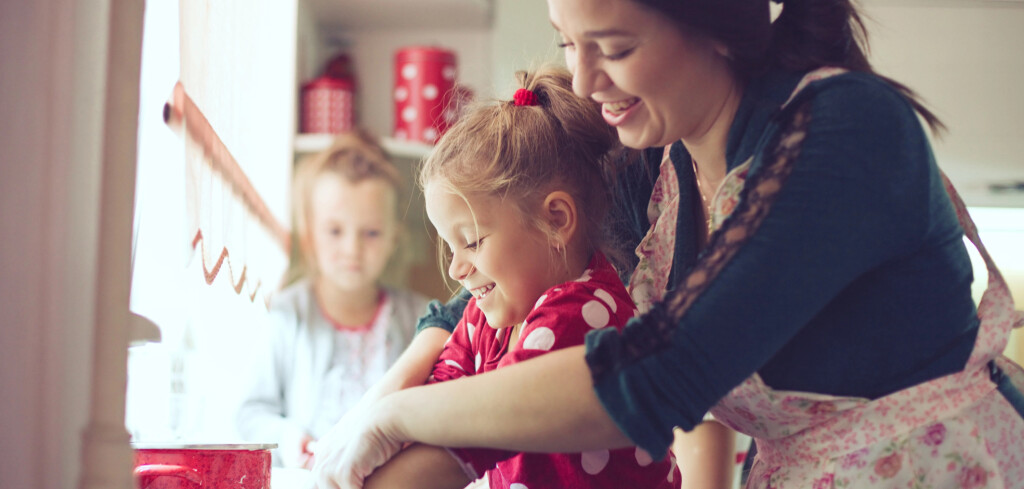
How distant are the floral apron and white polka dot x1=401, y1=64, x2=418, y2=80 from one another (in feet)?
6.50

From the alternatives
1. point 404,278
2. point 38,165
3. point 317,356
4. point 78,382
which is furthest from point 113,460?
point 404,278

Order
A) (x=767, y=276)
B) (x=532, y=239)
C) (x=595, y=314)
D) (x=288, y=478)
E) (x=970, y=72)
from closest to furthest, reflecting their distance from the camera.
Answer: (x=767, y=276), (x=595, y=314), (x=532, y=239), (x=288, y=478), (x=970, y=72)

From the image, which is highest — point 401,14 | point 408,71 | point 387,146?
point 401,14

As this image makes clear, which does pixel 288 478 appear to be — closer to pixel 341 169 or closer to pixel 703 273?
pixel 703 273

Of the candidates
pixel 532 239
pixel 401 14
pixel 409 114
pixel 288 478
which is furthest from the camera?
pixel 401 14

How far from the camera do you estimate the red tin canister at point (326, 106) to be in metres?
2.71

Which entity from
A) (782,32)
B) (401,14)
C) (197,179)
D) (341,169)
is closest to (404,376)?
(197,179)

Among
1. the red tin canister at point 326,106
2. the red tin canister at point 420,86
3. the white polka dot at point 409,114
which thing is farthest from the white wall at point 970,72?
the red tin canister at point 326,106

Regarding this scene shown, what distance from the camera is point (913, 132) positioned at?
661 mm

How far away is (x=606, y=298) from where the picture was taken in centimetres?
85

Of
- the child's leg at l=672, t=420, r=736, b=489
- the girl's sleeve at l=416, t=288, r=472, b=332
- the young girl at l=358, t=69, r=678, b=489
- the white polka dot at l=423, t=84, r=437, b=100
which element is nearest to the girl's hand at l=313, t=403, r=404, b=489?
the young girl at l=358, t=69, r=678, b=489

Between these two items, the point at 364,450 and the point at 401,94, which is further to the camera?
the point at 401,94

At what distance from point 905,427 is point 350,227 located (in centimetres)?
204

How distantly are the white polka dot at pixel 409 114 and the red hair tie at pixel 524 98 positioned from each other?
5.61 ft
